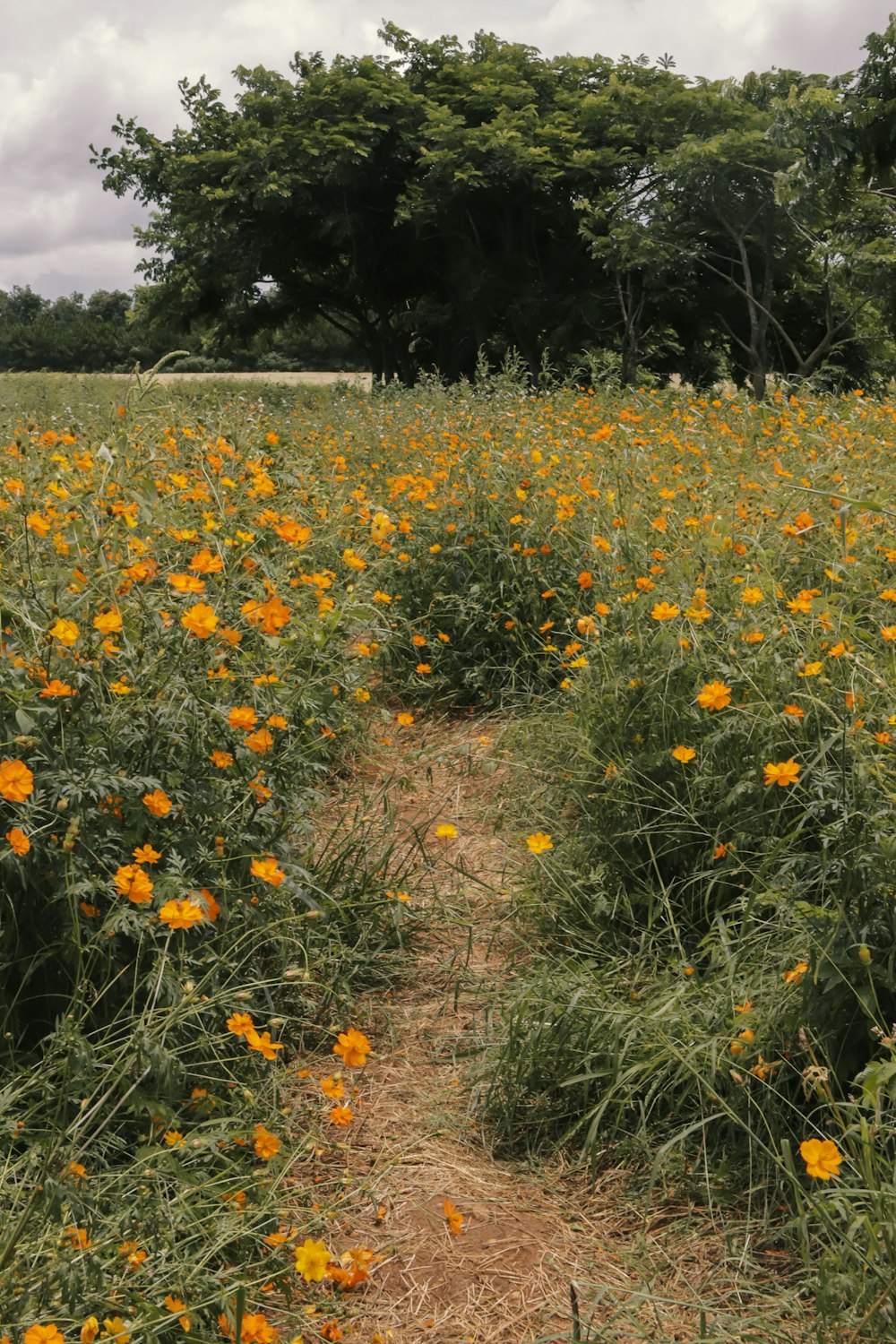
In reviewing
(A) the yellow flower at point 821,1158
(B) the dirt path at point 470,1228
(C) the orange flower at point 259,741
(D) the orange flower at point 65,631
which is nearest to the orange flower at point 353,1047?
(B) the dirt path at point 470,1228

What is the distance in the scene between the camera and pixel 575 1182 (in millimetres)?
2125

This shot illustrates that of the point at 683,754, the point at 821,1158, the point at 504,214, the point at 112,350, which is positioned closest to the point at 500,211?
the point at 504,214

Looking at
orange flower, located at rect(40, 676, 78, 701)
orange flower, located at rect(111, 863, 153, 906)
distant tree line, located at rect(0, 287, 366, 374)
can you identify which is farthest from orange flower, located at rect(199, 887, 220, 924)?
distant tree line, located at rect(0, 287, 366, 374)

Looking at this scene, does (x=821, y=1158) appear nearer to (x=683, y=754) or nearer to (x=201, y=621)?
(x=683, y=754)

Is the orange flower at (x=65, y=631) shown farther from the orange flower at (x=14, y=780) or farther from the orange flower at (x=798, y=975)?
the orange flower at (x=798, y=975)

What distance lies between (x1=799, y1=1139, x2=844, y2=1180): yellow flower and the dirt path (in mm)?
265

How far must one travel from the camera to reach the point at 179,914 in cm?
181

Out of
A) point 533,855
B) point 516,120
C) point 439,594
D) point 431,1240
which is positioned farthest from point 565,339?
point 431,1240

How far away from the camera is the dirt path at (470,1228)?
180 centimetres

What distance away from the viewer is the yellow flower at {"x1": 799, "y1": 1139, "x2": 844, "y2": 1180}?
156cm

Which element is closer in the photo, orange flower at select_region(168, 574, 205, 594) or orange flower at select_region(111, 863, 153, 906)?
orange flower at select_region(111, 863, 153, 906)

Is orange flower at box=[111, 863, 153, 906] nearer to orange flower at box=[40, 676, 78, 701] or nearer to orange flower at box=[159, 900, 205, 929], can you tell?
orange flower at box=[159, 900, 205, 929]

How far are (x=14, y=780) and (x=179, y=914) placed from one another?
331 millimetres

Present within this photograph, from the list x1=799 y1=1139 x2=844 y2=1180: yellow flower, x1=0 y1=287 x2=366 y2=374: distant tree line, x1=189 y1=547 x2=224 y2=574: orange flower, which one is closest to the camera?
x1=799 y1=1139 x2=844 y2=1180: yellow flower
